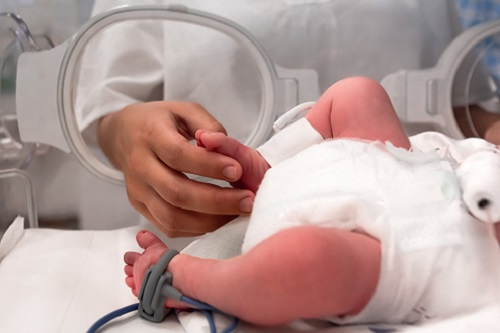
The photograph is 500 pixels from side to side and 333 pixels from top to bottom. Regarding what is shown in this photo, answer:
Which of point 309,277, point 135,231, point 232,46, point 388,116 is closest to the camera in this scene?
point 309,277

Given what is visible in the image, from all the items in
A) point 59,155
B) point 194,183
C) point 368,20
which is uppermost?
point 368,20

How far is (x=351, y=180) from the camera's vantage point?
545mm

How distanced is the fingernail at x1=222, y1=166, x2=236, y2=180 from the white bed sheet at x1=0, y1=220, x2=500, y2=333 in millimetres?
68

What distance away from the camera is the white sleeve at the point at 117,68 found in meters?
0.98

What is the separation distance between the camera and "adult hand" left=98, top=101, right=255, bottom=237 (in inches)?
26.1

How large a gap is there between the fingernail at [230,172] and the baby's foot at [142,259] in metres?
0.09

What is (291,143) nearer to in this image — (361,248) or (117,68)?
(361,248)

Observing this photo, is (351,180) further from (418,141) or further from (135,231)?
(135,231)

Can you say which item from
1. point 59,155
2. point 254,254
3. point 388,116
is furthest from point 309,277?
point 59,155

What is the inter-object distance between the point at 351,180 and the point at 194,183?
0.21m

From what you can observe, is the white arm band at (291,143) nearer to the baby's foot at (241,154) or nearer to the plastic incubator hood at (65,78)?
the baby's foot at (241,154)

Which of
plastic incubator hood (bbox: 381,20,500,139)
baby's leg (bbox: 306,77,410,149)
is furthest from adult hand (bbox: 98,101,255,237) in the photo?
plastic incubator hood (bbox: 381,20,500,139)

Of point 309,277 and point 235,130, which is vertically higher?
point 309,277

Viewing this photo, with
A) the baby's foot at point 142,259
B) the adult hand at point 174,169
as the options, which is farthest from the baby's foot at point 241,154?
the baby's foot at point 142,259
